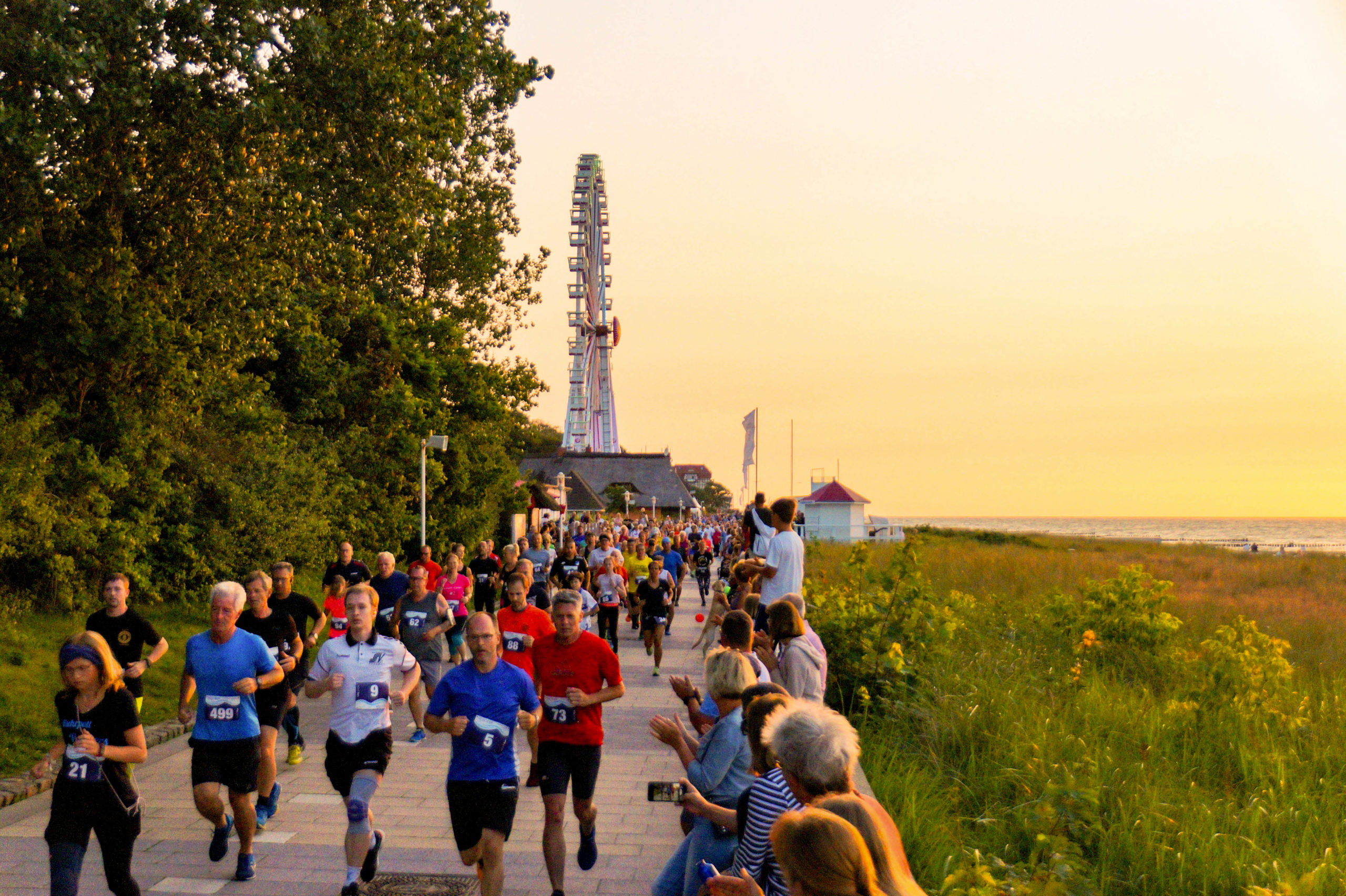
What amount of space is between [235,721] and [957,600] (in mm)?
11616

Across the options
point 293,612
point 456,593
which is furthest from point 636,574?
point 293,612

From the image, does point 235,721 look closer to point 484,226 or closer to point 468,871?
point 468,871

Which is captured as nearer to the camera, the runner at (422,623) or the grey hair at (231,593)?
the grey hair at (231,593)

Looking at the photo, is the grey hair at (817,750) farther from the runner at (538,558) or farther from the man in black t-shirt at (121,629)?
the runner at (538,558)

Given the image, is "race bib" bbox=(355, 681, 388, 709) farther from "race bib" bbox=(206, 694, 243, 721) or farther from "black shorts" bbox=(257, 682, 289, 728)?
"black shorts" bbox=(257, 682, 289, 728)

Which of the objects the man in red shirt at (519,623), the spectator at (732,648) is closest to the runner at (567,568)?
the man in red shirt at (519,623)

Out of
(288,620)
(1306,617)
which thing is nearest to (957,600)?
(1306,617)

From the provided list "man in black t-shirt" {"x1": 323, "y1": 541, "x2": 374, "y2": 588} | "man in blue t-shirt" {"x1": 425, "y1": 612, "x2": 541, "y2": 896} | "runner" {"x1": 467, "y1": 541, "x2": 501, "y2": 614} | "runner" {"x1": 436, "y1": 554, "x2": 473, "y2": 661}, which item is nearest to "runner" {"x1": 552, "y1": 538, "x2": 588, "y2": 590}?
"runner" {"x1": 467, "y1": 541, "x2": 501, "y2": 614}

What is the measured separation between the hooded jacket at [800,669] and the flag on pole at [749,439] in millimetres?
40007

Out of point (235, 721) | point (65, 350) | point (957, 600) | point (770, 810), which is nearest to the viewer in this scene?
point (770, 810)

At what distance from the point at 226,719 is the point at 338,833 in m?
1.49

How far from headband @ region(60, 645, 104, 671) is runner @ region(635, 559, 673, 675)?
1055 cm

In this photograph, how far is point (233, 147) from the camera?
14.7 meters

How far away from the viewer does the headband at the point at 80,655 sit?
17.1 feet
